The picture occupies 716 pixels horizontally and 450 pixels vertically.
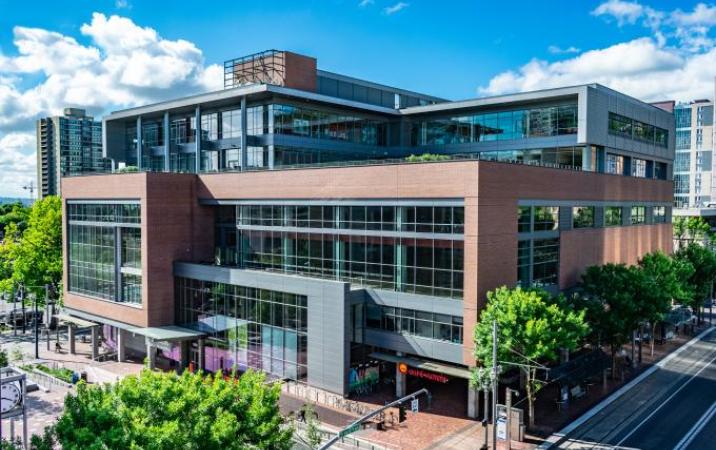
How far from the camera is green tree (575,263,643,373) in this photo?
4228 centimetres

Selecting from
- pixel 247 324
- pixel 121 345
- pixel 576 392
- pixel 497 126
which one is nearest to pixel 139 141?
pixel 121 345

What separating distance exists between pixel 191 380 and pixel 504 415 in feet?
59.7

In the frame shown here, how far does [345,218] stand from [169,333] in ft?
60.3

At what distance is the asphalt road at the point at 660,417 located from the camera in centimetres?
3394

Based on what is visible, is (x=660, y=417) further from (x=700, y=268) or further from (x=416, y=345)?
(x=700, y=268)

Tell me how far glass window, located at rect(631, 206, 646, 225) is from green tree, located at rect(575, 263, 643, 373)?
54.5 ft

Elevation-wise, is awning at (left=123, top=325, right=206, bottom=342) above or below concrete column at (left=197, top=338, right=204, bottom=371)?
above

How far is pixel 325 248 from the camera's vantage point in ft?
149

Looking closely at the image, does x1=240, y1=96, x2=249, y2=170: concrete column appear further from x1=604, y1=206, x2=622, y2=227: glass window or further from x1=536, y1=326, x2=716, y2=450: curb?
x1=536, y1=326, x2=716, y2=450: curb

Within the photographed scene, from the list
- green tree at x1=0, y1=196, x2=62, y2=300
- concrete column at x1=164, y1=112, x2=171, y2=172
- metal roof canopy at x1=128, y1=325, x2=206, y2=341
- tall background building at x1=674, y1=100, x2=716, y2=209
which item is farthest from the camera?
tall background building at x1=674, y1=100, x2=716, y2=209

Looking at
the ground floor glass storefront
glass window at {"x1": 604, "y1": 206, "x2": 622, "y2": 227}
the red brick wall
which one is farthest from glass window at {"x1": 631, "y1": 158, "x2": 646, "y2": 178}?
the ground floor glass storefront

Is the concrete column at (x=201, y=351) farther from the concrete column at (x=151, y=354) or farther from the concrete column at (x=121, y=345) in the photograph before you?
the concrete column at (x=121, y=345)

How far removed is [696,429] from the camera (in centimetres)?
3597

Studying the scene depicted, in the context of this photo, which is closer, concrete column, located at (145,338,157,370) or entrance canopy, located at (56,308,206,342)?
entrance canopy, located at (56,308,206,342)
